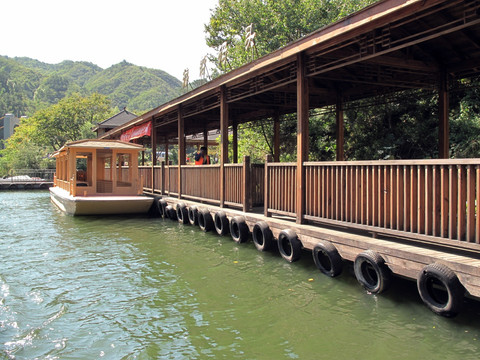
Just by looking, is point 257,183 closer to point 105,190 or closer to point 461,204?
point 461,204

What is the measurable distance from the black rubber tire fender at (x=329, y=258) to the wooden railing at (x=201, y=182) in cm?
441

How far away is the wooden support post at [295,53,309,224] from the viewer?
673 centimetres

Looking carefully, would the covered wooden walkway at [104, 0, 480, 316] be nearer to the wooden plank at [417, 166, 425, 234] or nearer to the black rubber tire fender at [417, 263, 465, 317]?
the wooden plank at [417, 166, 425, 234]

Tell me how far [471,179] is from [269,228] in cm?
376

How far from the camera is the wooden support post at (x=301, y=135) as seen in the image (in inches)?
265

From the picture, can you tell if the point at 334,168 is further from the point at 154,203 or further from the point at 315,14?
the point at 315,14

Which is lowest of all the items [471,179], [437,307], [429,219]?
[437,307]

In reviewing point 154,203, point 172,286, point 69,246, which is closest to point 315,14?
point 154,203

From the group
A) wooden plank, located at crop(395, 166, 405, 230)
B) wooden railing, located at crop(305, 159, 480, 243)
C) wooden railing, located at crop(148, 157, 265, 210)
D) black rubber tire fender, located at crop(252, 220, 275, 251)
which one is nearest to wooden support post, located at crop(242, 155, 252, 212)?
wooden railing, located at crop(148, 157, 265, 210)

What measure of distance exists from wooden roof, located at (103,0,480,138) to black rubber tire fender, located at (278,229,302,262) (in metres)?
2.58

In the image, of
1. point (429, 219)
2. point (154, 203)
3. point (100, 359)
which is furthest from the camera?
point (154, 203)

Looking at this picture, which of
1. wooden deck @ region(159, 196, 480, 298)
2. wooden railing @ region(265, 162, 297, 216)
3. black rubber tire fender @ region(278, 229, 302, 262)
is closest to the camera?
wooden deck @ region(159, 196, 480, 298)

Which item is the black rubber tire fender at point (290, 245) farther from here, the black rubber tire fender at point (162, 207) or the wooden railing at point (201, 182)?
the black rubber tire fender at point (162, 207)

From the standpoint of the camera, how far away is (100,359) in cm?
374
